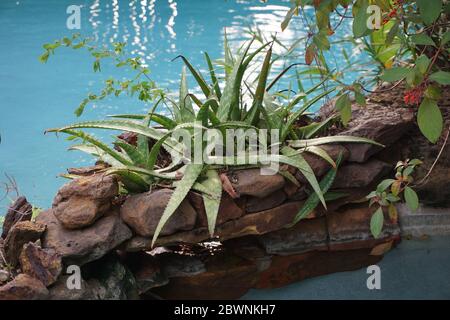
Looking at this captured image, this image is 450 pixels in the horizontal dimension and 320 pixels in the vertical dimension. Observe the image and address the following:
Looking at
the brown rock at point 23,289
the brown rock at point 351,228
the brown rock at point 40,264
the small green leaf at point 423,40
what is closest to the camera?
the small green leaf at point 423,40

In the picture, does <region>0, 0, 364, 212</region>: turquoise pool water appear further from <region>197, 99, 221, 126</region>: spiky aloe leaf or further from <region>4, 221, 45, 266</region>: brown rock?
<region>197, 99, 221, 126</region>: spiky aloe leaf

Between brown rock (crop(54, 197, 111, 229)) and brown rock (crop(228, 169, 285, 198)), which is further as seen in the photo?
brown rock (crop(228, 169, 285, 198))

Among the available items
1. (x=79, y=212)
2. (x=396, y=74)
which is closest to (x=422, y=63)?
(x=396, y=74)

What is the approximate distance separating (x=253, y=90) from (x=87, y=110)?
8.58 feet

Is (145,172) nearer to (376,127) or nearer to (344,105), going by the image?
(344,105)

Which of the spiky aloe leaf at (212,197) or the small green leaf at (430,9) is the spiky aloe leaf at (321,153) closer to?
the spiky aloe leaf at (212,197)

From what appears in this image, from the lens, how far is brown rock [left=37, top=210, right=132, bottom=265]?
2.42 meters

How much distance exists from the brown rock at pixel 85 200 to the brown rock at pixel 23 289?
0.92 feet

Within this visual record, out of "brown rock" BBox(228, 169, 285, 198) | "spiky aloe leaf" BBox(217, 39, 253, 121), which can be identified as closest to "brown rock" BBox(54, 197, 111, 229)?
"brown rock" BBox(228, 169, 285, 198)

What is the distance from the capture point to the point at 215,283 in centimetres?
271

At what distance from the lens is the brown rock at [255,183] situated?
2.61m

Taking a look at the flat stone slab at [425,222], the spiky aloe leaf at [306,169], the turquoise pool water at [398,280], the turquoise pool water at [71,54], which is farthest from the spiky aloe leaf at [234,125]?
the turquoise pool water at [71,54]

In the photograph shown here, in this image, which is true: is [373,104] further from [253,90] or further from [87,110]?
[87,110]

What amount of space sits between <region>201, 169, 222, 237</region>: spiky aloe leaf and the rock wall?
60 mm
